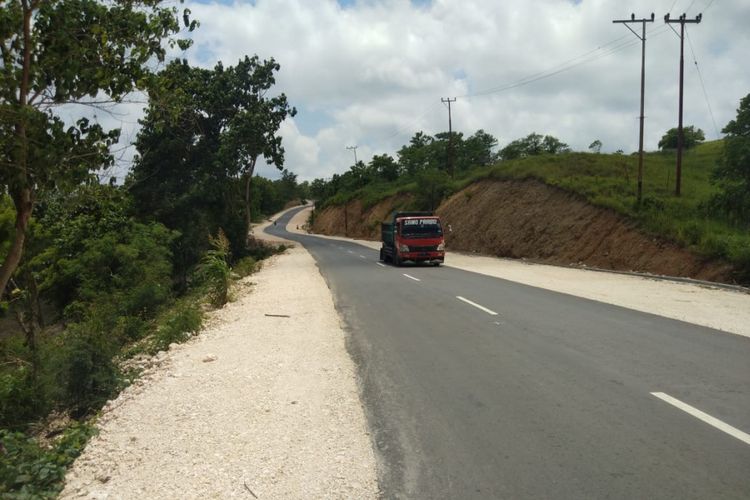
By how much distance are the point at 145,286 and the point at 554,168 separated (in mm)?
29111

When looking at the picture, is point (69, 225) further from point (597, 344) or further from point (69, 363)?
point (597, 344)

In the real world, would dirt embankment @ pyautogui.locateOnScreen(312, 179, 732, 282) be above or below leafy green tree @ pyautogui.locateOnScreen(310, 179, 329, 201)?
below

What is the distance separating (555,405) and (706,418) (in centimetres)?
140

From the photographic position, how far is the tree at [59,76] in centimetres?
570

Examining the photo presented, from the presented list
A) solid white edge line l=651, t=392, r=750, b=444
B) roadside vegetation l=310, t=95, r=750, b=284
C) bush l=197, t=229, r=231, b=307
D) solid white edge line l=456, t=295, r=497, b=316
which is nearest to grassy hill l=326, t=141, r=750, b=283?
roadside vegetation l=310, t=95, r=750, b=284

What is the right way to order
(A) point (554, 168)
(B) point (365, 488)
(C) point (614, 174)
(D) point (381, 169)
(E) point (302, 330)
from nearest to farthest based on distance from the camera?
(B) point (365, 488), (E) point (302, 330), (C) point (614, 174), (A) point (554, 168), (D) point (381, 169)

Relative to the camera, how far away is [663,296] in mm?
16391

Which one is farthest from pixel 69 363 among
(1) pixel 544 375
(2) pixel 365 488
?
(1) pixel 544 375

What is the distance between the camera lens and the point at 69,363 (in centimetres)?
823

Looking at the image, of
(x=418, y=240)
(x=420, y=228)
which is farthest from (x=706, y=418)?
(x=420, y=228)

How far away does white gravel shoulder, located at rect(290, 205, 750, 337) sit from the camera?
12.3m

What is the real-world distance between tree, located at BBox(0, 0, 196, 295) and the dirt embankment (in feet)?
67.4

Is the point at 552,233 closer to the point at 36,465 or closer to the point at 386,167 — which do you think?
the point at 36,465

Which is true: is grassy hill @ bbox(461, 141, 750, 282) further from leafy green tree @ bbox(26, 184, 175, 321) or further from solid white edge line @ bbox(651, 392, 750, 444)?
leafy green tree @ bbox(26, 184, 175, 321)
